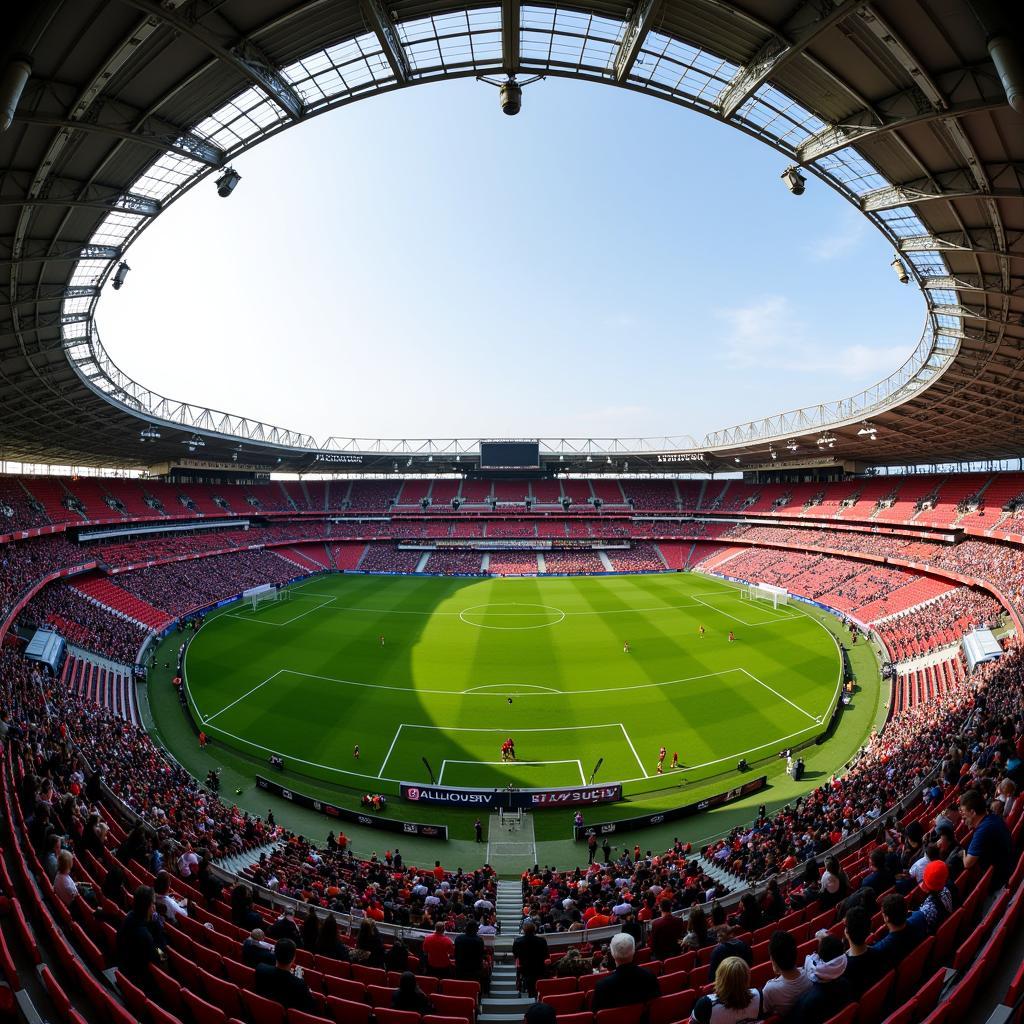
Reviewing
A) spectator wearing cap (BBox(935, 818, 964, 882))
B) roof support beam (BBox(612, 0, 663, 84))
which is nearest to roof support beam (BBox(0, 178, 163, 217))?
roof support beam (BBox(612, 0, 663, 84))

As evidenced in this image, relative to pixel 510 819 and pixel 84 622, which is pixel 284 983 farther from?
pixel 84 622

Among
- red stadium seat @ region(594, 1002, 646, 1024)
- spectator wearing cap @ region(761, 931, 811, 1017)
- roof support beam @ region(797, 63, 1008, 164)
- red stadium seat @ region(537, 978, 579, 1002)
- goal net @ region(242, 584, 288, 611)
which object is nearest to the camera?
spectator wearing cap @ region(761, 931, 811, 1017)

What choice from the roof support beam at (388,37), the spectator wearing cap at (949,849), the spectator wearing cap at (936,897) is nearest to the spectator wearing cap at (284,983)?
the spectator wearing cap at (936,897)

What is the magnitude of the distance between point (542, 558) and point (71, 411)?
4818 centimetres

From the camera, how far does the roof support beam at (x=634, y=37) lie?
9828 mm

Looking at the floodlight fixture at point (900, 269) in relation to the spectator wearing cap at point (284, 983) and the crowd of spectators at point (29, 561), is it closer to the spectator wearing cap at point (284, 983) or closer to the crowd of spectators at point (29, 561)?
the spectator wearing cap at point (284, 983)

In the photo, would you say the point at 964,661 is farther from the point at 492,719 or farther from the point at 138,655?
the point at 138,655

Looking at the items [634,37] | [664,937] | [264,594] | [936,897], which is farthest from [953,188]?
[264,594]

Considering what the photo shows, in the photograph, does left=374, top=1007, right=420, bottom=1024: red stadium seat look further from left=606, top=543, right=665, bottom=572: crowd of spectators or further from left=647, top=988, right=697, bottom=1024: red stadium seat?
left=606, top=543, right=665, bottom=572: crowd of spectators

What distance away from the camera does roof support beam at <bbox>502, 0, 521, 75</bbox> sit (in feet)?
33.0

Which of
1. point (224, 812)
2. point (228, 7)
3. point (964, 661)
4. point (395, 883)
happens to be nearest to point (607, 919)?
point (395, 883)

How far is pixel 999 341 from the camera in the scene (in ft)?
71.6

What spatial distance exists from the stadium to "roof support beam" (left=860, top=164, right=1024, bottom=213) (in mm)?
115

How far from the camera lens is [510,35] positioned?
10.6 meters
